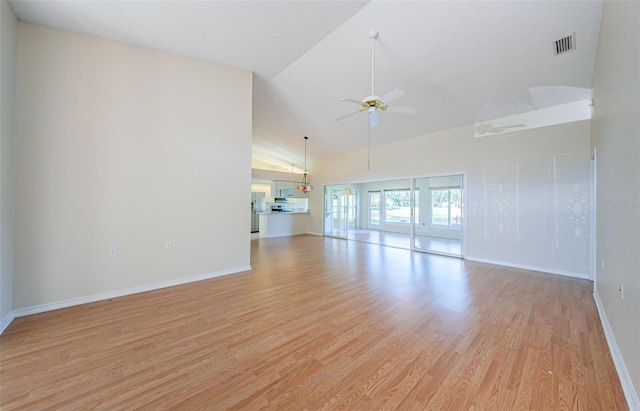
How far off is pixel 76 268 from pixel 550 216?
7.46 meters

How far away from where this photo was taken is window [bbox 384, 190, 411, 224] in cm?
1017

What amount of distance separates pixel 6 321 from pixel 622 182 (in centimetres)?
586

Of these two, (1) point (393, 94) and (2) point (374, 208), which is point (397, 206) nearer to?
(2) point (374, 208)

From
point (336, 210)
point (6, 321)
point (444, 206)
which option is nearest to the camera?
point (6, 321)

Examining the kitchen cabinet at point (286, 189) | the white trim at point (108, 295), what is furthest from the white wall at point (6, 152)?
the kitchen cabinet at point (286, 189)

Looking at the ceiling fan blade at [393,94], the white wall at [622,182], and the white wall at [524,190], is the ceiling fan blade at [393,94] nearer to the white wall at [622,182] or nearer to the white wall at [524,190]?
the white wall at [622,182]

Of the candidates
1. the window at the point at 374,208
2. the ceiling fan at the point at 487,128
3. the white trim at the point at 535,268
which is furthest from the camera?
the window at the point at 374,208

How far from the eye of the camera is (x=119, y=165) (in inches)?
126

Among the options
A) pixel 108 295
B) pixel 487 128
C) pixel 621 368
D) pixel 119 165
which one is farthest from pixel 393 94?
pixel 108 295

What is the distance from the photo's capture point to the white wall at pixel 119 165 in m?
2.75

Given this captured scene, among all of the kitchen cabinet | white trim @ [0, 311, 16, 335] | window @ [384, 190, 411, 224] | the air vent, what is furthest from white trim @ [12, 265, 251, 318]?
window @ [384, 190, 411, 224]

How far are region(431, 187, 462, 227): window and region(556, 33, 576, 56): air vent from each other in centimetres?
541

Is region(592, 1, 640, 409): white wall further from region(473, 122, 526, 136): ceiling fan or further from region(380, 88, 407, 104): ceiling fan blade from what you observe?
region(473, 122, 526, 136): ceiling fan

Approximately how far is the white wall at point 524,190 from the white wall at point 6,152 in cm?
692
